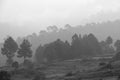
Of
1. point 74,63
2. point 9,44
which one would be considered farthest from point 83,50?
point 9,44

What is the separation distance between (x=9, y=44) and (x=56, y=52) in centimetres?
1869

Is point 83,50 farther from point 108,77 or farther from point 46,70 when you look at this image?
point 108,77

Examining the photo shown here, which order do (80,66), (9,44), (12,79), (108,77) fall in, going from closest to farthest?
(108,77) < (12,79) < (80,66) < (9,44)

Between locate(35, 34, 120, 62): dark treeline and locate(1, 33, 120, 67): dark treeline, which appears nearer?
locate(1, 33, 120, 67): dark treeline

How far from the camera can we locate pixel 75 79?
223ft

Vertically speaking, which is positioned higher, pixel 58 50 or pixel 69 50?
pixel 58 50

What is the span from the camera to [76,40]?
121 metres

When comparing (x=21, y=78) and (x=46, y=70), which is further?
(x=46, y=70)

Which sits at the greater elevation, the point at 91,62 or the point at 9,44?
the point at 9,44

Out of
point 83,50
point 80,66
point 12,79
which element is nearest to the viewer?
point 12,79

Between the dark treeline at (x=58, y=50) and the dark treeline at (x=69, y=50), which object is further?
the dark treeline at (x=69, y=50)

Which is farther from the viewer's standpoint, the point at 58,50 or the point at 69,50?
the point at 69,50

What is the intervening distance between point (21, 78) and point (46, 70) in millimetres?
12716

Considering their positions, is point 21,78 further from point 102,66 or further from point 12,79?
point 102,66
